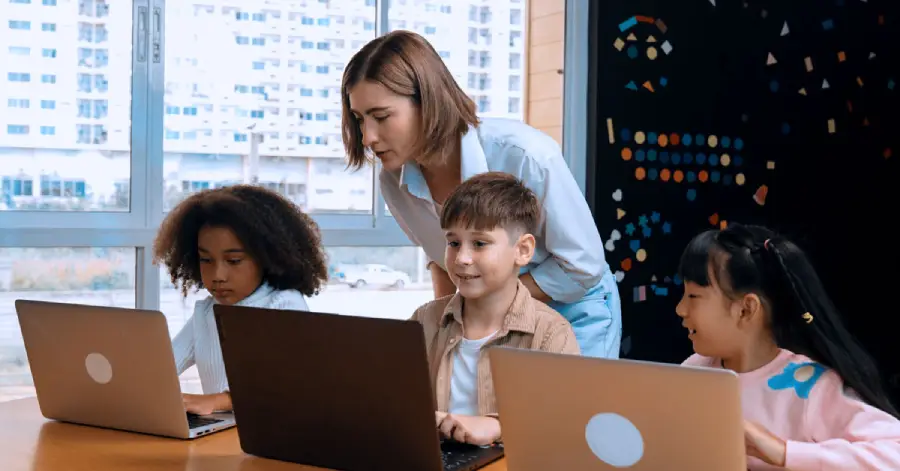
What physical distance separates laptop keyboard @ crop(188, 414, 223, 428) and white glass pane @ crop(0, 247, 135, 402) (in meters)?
1.57

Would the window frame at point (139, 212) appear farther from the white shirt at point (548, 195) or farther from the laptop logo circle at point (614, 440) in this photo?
the laptop logo circle at point (614, 440)

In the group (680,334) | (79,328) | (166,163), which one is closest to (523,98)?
(680,334)

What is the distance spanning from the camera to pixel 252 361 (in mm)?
1377

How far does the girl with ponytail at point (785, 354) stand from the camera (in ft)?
4.57

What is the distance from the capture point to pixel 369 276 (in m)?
3.56

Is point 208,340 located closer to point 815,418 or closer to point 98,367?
point 98,367

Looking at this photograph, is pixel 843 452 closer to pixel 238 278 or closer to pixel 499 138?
pixel 499 138

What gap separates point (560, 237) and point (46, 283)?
186 centimetres

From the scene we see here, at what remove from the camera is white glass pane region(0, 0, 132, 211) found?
3.02m

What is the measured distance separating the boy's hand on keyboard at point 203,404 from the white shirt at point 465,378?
422 millimetres

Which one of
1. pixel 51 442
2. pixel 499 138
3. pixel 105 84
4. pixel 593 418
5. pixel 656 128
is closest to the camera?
pixel 593 418

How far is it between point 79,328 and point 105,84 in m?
1.73

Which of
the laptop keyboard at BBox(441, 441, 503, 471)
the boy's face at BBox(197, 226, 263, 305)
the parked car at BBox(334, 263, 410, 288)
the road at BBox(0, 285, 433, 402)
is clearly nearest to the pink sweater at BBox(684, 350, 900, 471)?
the laptop keyboard at BBox(441, 441, 503, 471)

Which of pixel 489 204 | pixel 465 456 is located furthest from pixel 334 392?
pixel 489 204
